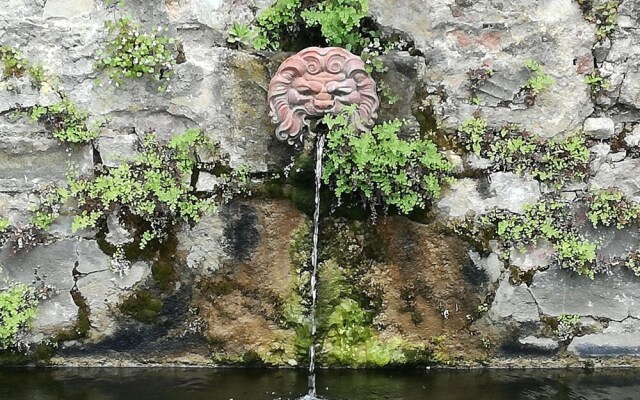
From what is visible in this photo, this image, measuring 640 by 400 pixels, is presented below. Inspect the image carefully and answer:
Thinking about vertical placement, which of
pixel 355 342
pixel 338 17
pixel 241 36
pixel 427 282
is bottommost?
pixel 355 342

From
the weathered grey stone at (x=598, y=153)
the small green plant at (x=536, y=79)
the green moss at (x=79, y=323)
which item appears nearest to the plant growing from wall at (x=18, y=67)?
the green moss at (x=79, y=323)

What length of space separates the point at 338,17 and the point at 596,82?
1.48 metres

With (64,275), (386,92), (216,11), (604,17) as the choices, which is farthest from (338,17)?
(64,275)

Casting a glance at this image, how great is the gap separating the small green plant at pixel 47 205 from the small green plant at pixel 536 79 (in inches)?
103

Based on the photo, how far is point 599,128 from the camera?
377 centimetres

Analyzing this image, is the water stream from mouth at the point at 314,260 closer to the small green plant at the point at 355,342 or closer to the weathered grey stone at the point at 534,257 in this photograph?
the small green plant at the point at 355,342

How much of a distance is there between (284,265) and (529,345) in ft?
4.84

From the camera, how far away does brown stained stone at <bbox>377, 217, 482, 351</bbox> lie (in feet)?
12.5

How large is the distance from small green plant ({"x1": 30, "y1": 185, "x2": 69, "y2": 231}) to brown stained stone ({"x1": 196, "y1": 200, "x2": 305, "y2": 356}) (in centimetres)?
89

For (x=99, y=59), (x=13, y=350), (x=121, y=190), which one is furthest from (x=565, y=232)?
(x=13, y=350)

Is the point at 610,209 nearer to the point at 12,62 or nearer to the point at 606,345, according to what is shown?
the point at 606,345

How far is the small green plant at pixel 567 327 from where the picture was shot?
12.6 ft

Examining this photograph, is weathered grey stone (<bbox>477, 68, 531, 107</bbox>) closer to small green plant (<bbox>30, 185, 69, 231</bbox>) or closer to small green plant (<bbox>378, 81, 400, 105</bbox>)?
small green plant (<bbox>378, 81, 400, 105</bbox>)

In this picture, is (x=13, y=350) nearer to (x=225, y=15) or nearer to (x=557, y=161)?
(x=225, y=15)
